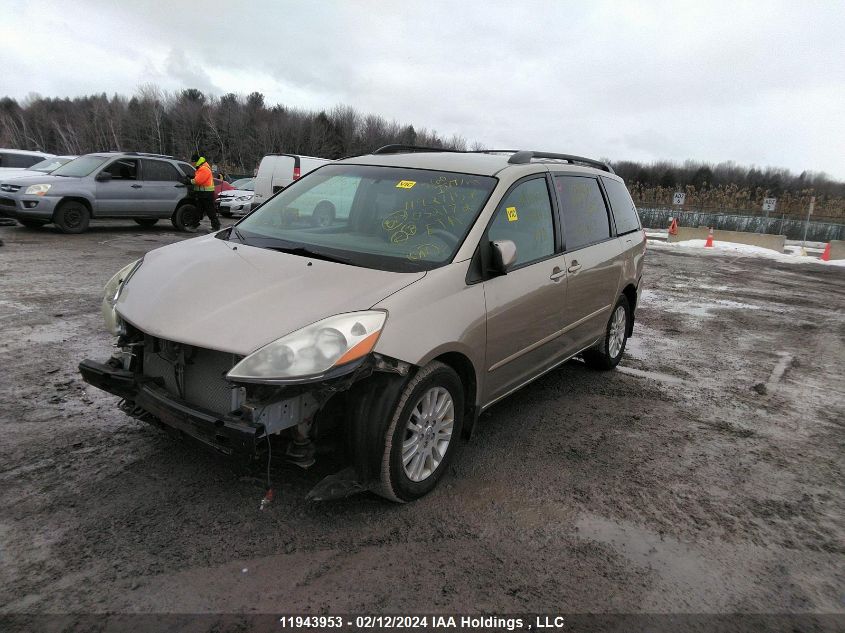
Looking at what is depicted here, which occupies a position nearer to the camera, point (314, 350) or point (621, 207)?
point (314, 350)

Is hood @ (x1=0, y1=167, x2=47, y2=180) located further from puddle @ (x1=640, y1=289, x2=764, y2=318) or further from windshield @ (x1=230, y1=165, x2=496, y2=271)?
puddle @ (x1=640, y1=289, x2=764, y2=318)

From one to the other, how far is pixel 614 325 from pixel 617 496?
2515mm

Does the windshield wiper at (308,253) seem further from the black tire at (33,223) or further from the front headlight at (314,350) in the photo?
the black tire at (33,223)

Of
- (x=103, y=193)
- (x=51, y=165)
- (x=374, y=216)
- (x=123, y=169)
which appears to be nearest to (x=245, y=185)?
(x=51, y=165)

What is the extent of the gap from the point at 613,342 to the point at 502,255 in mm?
2759

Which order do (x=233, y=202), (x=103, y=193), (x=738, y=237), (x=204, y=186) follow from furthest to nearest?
(x=738, y=237) < (x=233, y=202) < (x=204, y=186) < (x=103, y=193)

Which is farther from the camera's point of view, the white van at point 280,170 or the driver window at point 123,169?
the white van at point 280,170

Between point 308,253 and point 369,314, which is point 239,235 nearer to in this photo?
point 308,253

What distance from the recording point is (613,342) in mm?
5617

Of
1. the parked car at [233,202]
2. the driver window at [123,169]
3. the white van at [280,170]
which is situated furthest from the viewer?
the parked car at [233,202]

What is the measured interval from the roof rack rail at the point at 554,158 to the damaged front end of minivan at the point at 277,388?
2.00 m

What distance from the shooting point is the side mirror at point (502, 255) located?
3.34 metres

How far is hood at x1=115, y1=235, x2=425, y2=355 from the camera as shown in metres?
2.71

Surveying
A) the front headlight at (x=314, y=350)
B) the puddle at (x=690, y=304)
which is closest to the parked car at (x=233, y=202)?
the puddle at (x=690, y=304)
